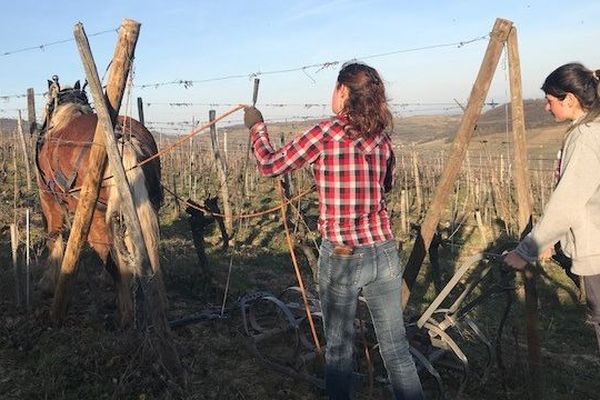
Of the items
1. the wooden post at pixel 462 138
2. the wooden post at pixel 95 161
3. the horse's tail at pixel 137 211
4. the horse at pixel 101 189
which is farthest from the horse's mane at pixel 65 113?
the wooden post at pixel 462 138

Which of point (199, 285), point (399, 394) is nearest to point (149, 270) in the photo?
point (399, 394)

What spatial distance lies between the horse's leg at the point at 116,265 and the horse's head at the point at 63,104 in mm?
1375

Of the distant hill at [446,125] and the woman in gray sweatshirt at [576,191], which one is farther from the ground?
the distant hill at [446,125]

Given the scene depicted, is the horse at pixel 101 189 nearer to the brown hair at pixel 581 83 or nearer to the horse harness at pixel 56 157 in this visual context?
the horse harness at pixel 56 157

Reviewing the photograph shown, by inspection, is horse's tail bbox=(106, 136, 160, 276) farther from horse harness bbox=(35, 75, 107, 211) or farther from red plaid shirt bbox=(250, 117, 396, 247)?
red plaid shirt bbox=(250, 117, 396, 247)

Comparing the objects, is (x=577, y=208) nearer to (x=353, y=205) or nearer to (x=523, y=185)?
(x=353, y=205)

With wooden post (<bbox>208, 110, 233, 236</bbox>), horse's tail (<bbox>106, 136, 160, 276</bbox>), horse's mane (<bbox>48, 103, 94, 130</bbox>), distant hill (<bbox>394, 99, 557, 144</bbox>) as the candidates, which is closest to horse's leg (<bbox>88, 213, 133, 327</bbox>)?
horse's tail (<bbox>106, 136, 160, 276</bbox>)

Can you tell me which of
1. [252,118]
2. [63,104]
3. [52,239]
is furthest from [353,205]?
[63,104]

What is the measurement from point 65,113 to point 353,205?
3807 mm

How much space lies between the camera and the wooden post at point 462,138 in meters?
3.27

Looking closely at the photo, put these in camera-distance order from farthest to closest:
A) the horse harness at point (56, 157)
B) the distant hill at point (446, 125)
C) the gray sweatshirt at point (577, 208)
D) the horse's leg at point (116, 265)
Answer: the distant hill at point (446, 125), the horse harness at point (56, 157), the horse's leg at point (116, 265), the gray sweatshirt at point (577, 208)

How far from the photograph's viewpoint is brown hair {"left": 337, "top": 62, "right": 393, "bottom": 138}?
232cm

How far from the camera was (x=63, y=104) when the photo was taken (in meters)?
5.20

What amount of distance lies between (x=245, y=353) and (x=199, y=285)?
164 centimetres
